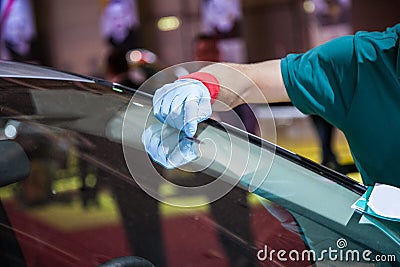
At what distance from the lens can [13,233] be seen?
203cm

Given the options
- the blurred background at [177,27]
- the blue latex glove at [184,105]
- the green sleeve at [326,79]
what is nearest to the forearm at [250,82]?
the green sleeve at [326,79]

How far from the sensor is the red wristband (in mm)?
→ 1490

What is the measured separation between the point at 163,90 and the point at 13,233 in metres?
0.80

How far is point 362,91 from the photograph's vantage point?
1.54 metres

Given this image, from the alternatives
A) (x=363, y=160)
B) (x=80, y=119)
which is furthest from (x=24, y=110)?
(x=363, y=160)

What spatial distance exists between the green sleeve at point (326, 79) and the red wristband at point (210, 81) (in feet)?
0.60

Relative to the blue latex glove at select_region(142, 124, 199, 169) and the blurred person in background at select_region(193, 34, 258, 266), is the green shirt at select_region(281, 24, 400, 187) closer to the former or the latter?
the blurred person in background at select_region(193, 34, 258, 266)

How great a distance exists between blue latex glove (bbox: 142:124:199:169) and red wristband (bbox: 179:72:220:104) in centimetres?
11

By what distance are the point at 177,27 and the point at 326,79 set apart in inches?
243

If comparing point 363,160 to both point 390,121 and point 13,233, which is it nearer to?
point 390,121

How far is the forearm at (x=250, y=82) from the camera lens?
1585mm

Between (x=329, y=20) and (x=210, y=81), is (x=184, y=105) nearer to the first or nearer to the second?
(x=210, y=81)

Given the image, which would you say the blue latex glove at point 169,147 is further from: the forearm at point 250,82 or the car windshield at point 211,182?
the forearm at point 250,82

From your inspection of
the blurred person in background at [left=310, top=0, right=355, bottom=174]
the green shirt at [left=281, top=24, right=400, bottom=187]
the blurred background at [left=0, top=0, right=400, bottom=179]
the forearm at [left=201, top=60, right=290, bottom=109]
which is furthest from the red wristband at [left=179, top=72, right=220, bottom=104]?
the blurred person in background at [left=310, top=0, right=355, bottom=174]
